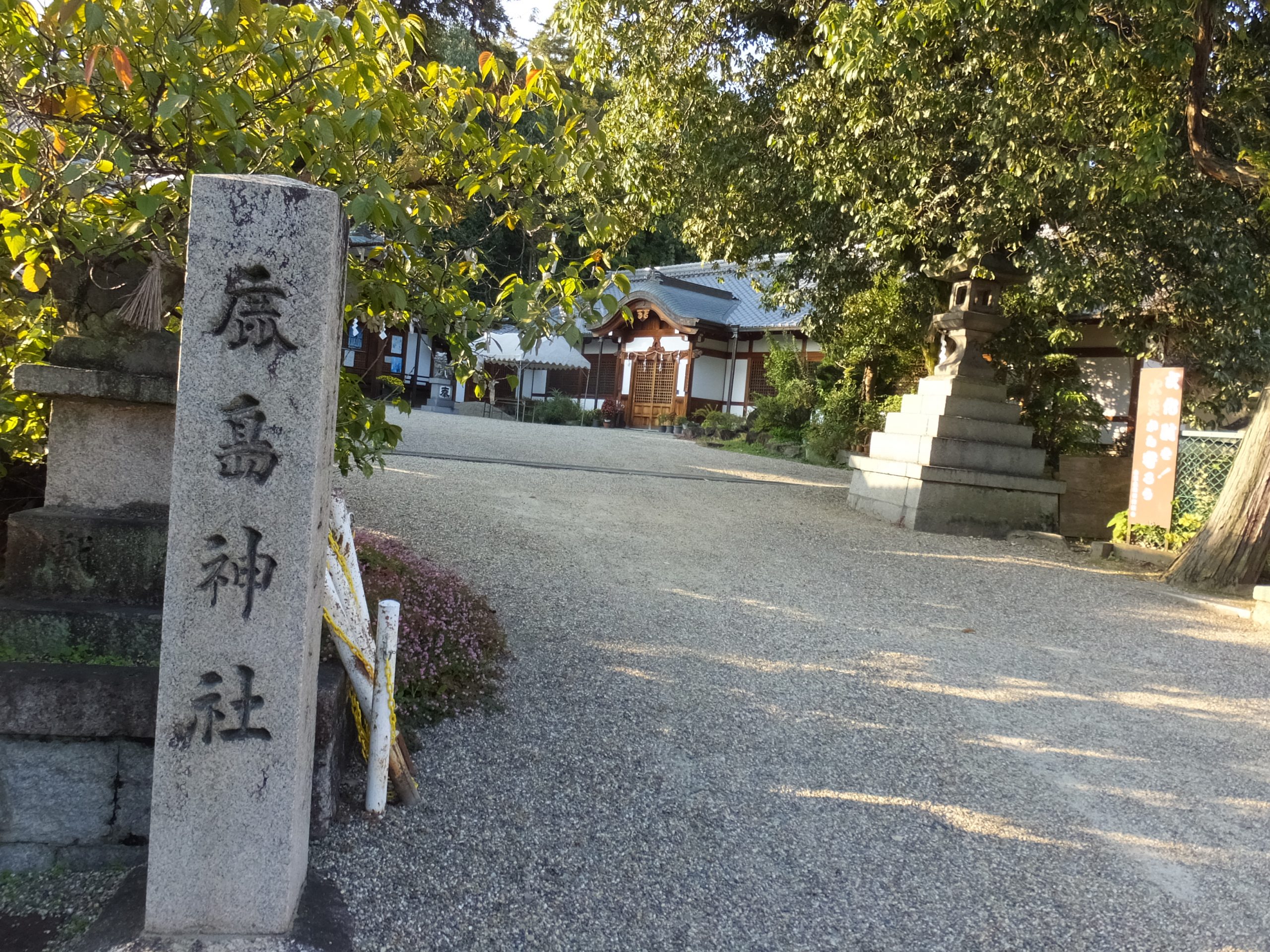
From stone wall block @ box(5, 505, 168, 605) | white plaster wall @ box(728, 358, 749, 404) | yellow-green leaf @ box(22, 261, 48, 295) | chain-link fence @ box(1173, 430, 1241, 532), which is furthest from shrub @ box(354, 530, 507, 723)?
white plaster wall @ box(728, 358, 749, 404)

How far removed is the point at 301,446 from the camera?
218cm

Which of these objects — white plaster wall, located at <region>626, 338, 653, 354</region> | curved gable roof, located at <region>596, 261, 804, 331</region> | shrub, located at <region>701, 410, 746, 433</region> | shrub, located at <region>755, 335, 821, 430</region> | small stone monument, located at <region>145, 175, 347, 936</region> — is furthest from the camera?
white plaster wall, located at <region>626, 338, 653, 354</region>

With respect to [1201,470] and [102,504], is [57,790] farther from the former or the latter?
[1201,470]

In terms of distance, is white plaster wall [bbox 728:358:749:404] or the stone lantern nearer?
the stone lantern

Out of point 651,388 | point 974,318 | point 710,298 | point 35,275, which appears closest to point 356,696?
point 35,275

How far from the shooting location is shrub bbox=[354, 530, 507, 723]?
366cm

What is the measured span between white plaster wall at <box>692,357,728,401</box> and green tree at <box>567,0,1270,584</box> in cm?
1195

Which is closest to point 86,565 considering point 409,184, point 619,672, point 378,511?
point 409,184

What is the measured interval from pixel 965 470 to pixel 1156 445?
1.76 m

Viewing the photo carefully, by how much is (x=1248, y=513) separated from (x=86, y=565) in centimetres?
799

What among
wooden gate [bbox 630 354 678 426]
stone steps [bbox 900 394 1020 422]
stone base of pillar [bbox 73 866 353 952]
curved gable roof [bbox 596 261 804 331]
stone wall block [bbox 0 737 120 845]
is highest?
curved gable roof [bbox 596 261 804 331]

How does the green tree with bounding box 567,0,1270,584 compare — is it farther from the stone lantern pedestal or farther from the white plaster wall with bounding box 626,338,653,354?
the white plaster wall with bounding box 626,338,653,354

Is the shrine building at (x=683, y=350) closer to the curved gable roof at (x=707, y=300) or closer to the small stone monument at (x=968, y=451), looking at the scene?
the curved gable roof at (x=707, y=300)

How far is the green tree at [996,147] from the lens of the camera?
6320 millimetres
